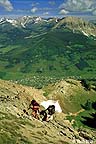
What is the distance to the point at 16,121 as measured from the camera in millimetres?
94062

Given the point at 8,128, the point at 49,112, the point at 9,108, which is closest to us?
the point at 8,128

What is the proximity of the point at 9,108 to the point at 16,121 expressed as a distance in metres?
8.87

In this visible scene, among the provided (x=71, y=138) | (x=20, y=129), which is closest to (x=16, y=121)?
(x=20, y=129)

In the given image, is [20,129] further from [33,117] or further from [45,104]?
[45,104]

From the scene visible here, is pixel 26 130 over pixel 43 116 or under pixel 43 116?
over

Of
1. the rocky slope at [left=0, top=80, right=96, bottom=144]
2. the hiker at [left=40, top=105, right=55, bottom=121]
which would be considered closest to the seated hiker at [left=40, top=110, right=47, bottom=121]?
the hiker at [left=40, top=105, right=55, bottom=121]

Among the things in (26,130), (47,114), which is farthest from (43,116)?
(26,130)

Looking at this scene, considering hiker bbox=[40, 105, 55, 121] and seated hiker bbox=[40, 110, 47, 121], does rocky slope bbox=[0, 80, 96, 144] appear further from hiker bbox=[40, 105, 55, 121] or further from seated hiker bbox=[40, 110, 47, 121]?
seated hiker bbox=[40, 110, 47, 121]

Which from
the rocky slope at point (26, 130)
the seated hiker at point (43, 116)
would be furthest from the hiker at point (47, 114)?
the rocky slope at point (26, 130)

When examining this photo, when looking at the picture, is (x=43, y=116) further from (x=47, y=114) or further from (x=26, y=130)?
(x=26, y=130)

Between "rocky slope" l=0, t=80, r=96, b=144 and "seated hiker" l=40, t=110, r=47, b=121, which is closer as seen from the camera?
"rocky slope" l=0, t=80, r=96, b=144

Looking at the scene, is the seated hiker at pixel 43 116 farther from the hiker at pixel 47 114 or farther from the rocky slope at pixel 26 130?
the rocky slope at pixel 26 130

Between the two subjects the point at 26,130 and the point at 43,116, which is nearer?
the point at 26,130

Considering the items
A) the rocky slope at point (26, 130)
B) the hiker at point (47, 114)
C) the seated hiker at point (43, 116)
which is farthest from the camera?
the hiker at point (47, 114)
